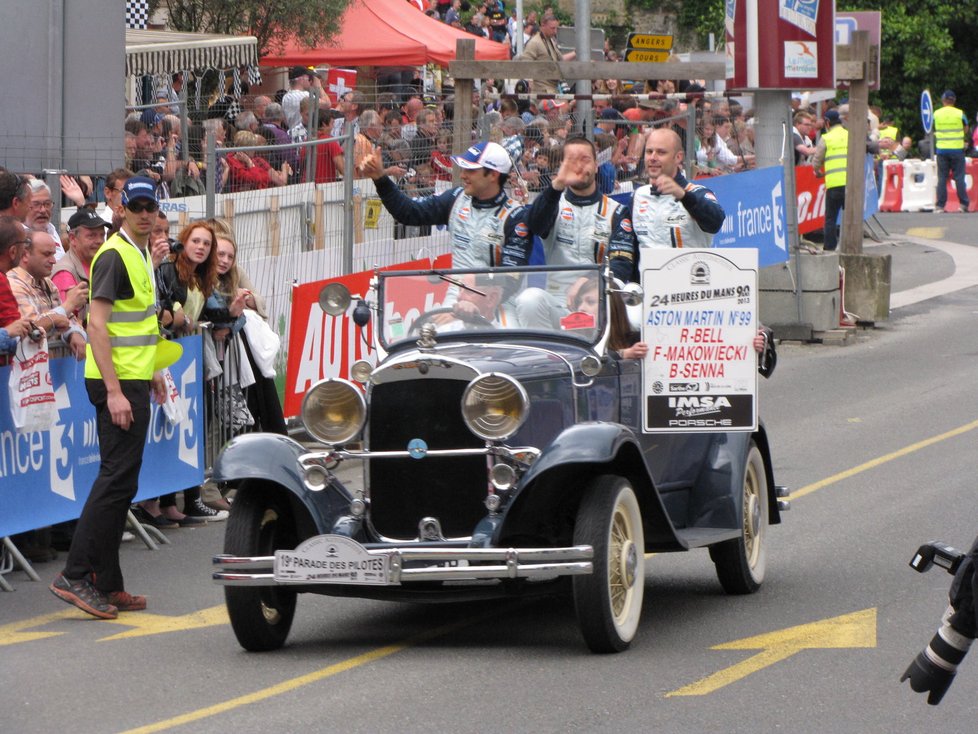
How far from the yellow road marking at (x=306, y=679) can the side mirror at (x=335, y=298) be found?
1.53 metres

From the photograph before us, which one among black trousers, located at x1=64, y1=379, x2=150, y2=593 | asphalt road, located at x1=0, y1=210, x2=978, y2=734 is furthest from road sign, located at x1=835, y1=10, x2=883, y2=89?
black trousers, located at x1=64, y1=379, x2=150, y2=593

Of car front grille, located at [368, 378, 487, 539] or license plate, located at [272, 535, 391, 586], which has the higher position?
car front grille, located at [368, 378, 487, 539]

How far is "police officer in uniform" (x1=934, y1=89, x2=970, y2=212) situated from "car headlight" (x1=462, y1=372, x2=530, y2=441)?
26.6 meters

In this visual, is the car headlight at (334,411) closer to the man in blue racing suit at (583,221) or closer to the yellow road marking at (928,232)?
the man in blue racing suit at (583,221)

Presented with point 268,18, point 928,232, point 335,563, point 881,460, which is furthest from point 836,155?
point 335,563

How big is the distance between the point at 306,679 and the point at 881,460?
21.1 ft

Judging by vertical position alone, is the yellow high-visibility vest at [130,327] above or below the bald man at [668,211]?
below

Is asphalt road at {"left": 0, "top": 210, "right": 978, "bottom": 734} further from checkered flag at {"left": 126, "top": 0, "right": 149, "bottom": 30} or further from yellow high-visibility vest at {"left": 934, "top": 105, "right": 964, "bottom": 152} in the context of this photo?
yellow high-visibility vest at {"left": 934, "top": 105, "right": 964, "bottom": 152}

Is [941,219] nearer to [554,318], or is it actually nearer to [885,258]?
[885,258]

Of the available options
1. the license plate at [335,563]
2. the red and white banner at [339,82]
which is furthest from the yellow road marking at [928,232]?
the license plate at [335,563]

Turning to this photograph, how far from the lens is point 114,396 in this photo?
8.13 metres

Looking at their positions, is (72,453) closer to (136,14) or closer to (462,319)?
(462,319)

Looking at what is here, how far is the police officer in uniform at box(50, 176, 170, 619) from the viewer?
26.9 ft

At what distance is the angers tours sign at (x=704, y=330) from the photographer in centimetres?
803
